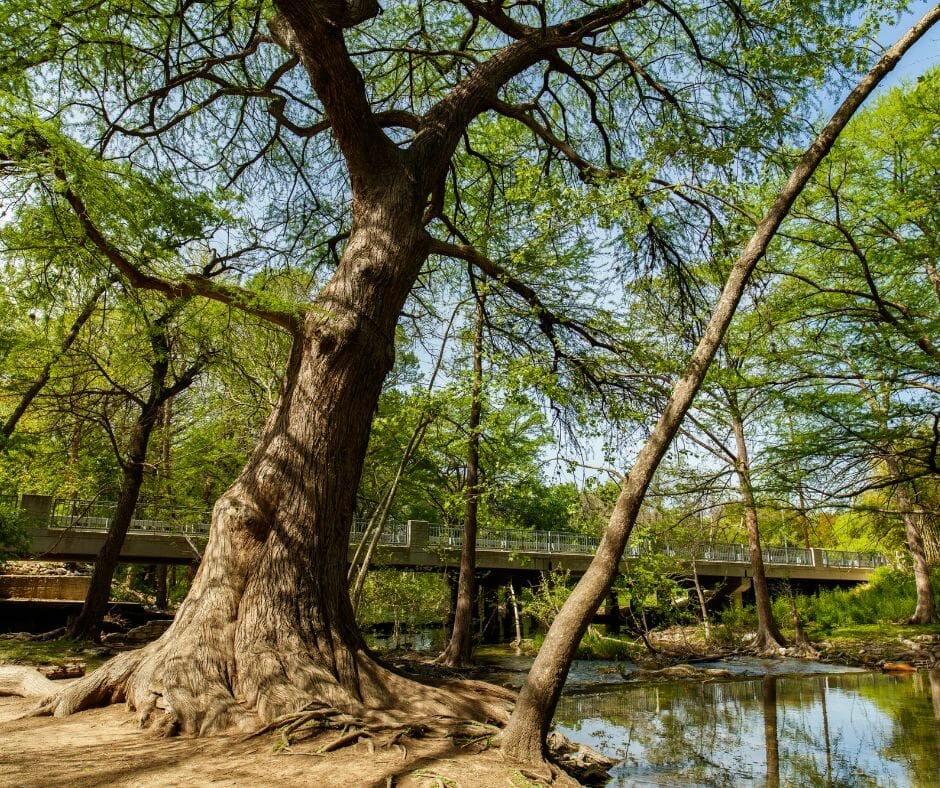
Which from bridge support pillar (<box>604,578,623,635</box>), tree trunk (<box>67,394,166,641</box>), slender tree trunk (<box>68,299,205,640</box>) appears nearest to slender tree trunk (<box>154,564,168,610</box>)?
slender tree trunk (<box>68,299,205,640</box>)

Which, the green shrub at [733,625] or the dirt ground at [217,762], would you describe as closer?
the dirt ground at [217,762]

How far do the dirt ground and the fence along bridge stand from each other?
7.02 m

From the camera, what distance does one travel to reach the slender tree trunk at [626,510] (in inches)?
177

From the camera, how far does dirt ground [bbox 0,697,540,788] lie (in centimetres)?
355

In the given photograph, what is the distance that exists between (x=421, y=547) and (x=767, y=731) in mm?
12209

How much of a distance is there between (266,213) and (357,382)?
220 inches

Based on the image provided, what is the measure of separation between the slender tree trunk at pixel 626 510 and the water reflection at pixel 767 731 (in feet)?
5.47

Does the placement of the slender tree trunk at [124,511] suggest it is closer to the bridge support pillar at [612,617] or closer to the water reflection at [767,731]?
the water reflection at [767,731]

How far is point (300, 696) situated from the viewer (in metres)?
4.48

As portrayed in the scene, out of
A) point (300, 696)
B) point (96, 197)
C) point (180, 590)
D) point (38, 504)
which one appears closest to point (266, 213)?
point (96, 197)

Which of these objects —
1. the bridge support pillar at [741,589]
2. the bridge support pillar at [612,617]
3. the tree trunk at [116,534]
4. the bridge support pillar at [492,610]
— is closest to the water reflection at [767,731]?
the tree trunk at [116,534]

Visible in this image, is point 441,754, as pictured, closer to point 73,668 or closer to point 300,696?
point 300,696

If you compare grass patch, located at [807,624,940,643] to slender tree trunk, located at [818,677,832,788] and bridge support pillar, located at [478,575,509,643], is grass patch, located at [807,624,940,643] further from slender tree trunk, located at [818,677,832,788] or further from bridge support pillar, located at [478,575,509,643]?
bridge support pillar, located at [478,575,509,643]

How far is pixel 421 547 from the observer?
1900 cm
